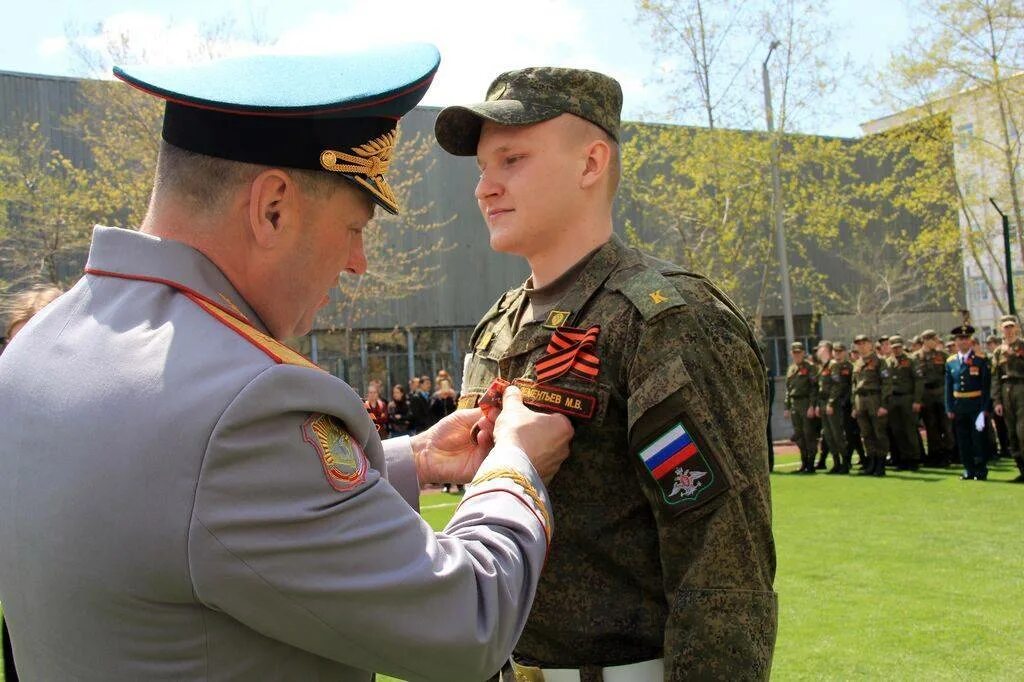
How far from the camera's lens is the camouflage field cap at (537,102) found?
2328mm

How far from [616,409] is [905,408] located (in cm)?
1506

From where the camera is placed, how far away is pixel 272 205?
4.76 ft

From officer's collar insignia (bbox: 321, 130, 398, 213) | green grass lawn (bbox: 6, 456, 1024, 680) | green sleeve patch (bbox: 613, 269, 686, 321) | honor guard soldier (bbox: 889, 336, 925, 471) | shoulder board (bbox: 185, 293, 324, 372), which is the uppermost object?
officer's collar insignia (bbox: 321, 130, 398, 213)

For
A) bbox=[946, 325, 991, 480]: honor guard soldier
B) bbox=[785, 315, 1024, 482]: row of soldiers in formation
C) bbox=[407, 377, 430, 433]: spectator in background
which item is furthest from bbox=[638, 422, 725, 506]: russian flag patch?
bbox=[407, 377, 430, 433]: spectator in background

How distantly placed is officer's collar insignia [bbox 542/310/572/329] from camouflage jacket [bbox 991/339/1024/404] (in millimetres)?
13572

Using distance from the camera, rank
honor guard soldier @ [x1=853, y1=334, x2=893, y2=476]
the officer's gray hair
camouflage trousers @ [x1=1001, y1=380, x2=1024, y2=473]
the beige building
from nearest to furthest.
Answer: the officer's gray hair
camouflage trousers @ [x1=1001, y1=380, x2=1024, y2=473]
honor guard soldier @ [x1=853, y1=334, x2=893, y2=476]
the beige building

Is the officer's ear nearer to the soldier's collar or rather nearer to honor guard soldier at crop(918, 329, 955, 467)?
the soldier's collar

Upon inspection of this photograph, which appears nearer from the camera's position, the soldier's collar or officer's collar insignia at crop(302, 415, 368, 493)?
officer's collar insignia at crop(302, 415, 368, 493)

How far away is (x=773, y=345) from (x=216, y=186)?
34.5 m

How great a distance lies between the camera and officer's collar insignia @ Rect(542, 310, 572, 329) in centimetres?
231

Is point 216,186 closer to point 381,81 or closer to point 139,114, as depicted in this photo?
point 381,81

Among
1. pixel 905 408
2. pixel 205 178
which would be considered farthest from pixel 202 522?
pixel 905 408

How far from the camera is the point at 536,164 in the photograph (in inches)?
93.4

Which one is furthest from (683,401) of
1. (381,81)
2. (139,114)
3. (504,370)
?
(139,114)
